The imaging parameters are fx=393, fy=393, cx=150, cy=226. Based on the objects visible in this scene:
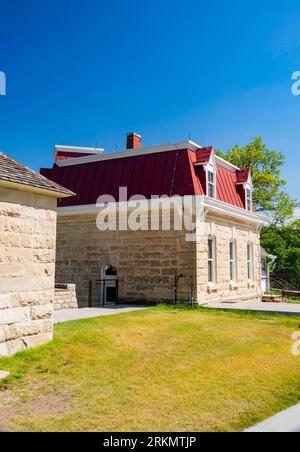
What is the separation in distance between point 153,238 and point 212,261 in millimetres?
2925

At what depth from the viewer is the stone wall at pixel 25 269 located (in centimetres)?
770

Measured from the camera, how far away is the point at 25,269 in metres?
8.15

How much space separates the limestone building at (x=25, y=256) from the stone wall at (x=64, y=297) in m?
4.81

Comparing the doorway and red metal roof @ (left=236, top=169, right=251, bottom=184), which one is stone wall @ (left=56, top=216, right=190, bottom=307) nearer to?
the doorway

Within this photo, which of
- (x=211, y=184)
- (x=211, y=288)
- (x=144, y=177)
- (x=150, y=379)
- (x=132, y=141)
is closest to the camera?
(x=150, y=379)

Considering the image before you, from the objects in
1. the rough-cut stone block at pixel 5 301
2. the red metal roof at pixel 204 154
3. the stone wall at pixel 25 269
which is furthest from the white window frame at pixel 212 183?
the rough-cut stone block at pixel 5 301

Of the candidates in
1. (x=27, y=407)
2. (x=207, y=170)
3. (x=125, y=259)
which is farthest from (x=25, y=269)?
(x=207, y=170)

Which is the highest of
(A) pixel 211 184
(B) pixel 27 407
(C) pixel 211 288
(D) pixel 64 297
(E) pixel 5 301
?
(A) pixel 211 184

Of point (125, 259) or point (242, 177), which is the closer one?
point (125, 259)

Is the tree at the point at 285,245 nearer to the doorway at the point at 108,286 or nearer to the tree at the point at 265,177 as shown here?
the tree at the point at 265,177

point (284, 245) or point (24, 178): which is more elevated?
point (284, 245)

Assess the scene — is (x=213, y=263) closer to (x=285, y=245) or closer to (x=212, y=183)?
(x=212, y=183)

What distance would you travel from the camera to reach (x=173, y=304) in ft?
50.1
